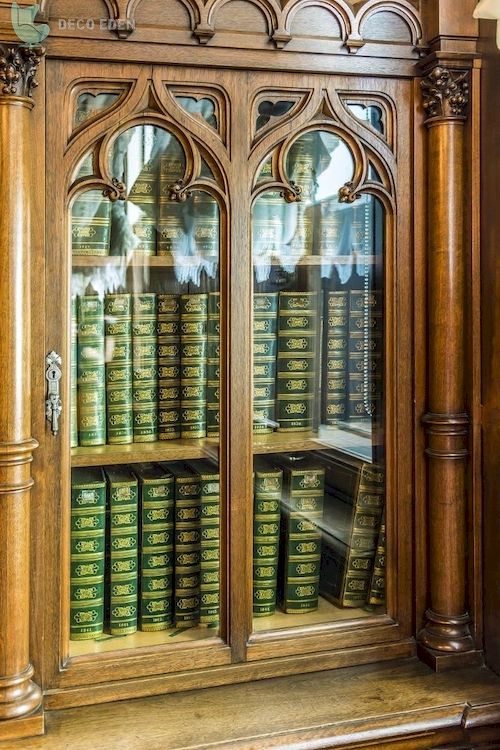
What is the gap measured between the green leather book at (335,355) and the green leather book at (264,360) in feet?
0.42

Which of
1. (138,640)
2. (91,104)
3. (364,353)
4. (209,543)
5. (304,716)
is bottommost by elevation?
(304,716)

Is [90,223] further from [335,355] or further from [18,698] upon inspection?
[18,698]

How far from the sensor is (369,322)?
186 centimetres

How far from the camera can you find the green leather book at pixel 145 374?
173 centimetres

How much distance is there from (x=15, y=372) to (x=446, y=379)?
951mm

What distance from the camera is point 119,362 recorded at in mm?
1731

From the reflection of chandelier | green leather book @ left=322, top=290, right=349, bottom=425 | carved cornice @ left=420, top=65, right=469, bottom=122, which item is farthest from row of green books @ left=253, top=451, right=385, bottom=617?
the reflection of chandelier

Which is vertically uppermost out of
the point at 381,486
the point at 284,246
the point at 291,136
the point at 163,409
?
the point at 291,136

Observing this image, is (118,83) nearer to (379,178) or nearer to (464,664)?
(379,178)

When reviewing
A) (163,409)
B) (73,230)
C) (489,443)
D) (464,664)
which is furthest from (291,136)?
(464,664)

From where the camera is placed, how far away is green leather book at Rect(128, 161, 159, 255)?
1684 mm

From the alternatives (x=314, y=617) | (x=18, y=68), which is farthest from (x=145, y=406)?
(x=18, y=68)

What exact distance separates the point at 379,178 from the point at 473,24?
395mm

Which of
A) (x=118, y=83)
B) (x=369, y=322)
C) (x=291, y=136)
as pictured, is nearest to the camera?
(x=118, y=83)
